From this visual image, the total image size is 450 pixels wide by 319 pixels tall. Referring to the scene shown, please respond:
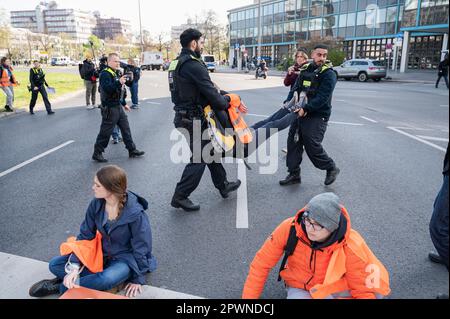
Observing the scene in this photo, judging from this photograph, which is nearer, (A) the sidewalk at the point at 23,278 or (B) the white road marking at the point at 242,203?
(A) the sidewalk at the point at 23,278

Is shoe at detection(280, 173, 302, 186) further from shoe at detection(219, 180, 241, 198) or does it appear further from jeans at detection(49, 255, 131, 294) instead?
jeans at detection(49, 255, 131, 294)

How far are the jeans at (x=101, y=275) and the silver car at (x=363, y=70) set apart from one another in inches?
1121

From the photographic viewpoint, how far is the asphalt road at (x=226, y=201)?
3.34m

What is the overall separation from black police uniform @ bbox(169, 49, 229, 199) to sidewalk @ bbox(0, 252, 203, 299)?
1676 millimetres

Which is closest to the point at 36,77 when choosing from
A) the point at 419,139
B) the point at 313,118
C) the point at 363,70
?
the point at 313,118

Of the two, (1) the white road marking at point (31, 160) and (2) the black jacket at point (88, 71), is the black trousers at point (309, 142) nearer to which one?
(1) the white road marking at point (31, 160)

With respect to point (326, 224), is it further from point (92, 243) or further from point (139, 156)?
point (139, 156)

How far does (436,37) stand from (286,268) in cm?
4236

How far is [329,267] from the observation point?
2443 mm

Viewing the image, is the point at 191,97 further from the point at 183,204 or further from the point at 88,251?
the point at 88,251

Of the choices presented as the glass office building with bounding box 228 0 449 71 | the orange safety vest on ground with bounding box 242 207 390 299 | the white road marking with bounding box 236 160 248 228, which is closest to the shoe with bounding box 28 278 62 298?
the orange safety vest on ground with bounding box 242 207 390 299

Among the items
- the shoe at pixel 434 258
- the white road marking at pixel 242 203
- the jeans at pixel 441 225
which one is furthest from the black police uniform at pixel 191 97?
the shoe at pixel 434 258

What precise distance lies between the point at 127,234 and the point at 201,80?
1887mm

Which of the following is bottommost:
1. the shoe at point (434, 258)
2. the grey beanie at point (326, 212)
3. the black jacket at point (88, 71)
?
the shoe at point (434, 258)
